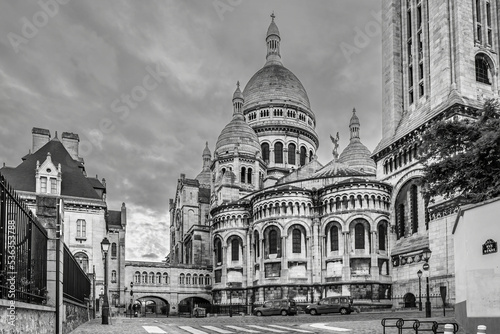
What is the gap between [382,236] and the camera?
56500 mm

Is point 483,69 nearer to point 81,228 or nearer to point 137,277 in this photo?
point 81,228

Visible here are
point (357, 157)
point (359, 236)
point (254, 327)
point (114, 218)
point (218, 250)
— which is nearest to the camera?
point (254, 327)

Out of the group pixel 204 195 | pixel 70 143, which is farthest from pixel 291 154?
pixel 70 143

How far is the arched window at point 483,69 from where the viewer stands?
4916cm

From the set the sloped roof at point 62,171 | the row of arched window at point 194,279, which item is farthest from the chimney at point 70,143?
the row of arched window at point 194,279

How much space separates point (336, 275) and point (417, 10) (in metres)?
27.2

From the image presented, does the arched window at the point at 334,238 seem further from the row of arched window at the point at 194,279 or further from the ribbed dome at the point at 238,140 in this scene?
the ribbed dome at the point at 238,140

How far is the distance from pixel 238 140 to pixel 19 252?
230 feet

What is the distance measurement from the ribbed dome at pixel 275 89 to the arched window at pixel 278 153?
25.2 feet

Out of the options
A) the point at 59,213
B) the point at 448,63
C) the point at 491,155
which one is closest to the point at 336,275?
the point at 448,63

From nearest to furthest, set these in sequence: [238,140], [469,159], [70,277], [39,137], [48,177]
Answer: [70,277]
[469,159]
[48,177]
[39,137]
[238,140]

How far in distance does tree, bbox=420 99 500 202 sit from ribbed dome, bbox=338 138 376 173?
50.5m

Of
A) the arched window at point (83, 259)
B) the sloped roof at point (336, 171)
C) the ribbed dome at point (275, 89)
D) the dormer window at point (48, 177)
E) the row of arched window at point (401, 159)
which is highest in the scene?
the ribbed dome at point (275, 89)

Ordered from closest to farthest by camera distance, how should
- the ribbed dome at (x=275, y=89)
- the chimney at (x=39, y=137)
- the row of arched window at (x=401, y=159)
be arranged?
the row of arched window at (x=401, y=159), the chimney at (x=39, y=137), the ribbed dome at (x=275, y=89)
